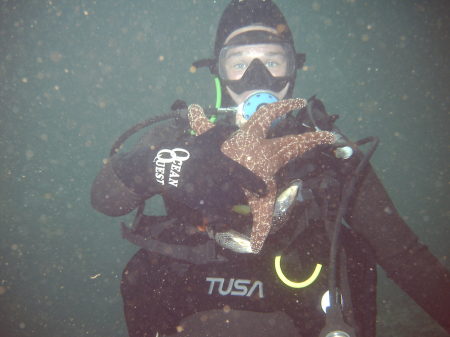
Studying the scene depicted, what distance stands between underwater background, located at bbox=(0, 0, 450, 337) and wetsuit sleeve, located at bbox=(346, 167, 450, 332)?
7550 millimetres

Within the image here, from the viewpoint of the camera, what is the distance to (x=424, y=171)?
3694cm

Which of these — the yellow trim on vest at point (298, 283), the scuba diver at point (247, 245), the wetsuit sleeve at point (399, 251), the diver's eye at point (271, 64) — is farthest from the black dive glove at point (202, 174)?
the diver's eye at point (271, 64)

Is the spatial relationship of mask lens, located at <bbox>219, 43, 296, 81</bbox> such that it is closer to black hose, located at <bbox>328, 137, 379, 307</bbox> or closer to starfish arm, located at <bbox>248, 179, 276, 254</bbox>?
black hose, located at <bbox>328, 137, 379, 307</bbox>

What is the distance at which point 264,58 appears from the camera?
3.52 metres

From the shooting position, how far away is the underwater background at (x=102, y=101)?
16375 millimetres

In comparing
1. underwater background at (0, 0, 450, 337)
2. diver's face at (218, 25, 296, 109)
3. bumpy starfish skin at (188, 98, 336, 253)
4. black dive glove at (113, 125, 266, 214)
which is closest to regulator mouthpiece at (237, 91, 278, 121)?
diver's face at (218, 25, 296, 109)

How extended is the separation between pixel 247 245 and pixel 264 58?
261 cm

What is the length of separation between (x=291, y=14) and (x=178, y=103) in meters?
23.1

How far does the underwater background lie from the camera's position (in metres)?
16.4

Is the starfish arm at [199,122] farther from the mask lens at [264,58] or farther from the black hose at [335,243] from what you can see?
the mask lens at [264,58]

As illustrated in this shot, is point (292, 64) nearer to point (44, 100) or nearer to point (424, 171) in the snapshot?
point (44, 100)

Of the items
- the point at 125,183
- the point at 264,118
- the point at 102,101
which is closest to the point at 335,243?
the point at 264,118

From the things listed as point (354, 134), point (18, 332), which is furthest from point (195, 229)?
point (354, 134)

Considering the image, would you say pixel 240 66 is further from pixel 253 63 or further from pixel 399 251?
pixel 399 251
